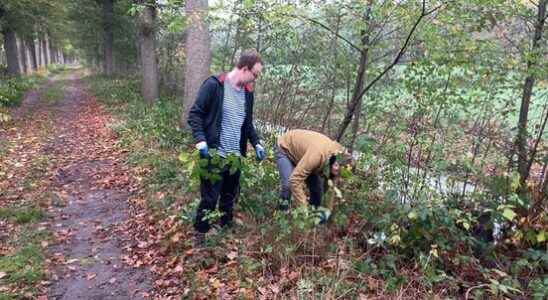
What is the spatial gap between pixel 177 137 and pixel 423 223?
617cm

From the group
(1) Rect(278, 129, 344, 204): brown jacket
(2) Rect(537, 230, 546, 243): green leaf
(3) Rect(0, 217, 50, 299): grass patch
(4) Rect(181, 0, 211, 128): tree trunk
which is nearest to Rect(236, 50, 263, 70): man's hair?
(1) Rect(278, 129, 344, 204): brown jacket

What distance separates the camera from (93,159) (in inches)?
370

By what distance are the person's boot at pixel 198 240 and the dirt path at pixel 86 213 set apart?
60cm

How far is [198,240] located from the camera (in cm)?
506

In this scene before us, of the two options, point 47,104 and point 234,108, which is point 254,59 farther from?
point 47,104

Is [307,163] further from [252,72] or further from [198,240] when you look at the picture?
[198,240]

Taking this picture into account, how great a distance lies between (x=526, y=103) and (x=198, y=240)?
4.25m

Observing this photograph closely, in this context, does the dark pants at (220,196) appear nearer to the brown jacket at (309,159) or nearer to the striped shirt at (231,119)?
the striped shirt at (231,119)

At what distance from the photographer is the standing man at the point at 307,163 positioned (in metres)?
4.48

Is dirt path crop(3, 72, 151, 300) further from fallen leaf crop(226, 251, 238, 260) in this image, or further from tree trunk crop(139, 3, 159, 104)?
tree trunk crop(139, 3, 159, 104)

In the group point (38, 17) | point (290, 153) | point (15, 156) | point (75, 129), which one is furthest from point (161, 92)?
point (290, 153)

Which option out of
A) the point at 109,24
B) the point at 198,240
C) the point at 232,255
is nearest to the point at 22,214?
the point at 198,240

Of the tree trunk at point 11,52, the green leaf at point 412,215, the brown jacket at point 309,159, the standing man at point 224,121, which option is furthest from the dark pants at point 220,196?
the tree trunk at point 11,52

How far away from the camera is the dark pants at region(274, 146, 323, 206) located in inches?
193
